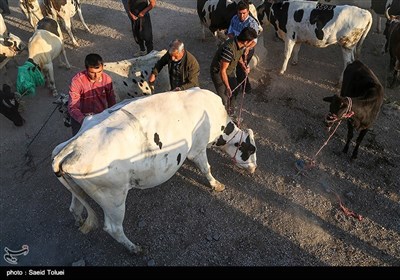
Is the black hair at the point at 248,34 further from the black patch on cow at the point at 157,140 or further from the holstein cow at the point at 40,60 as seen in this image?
the holstein cow at the point at 40,60

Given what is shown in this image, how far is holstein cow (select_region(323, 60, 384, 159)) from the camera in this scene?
5.79 metres

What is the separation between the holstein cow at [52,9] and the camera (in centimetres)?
930

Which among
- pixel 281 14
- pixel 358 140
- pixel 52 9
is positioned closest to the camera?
pixel 358 140

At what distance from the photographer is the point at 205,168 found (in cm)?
589

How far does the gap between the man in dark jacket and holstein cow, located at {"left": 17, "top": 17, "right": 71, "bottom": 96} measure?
3.18 meters

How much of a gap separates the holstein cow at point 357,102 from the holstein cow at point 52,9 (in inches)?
288

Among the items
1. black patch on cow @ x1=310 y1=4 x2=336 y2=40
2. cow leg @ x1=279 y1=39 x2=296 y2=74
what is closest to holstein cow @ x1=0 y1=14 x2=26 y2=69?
cow leg @ x1=279 y1=39 x2=296 y2=74

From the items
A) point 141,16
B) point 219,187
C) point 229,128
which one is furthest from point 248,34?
point 141,16

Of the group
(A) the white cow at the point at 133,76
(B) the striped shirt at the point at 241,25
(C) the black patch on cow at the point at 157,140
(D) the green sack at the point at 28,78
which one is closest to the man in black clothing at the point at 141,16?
(A) the white cow at the point at 133,76

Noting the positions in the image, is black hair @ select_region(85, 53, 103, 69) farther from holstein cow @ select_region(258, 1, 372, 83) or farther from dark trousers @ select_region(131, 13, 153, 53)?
holstein cow @ select_region(258, 1, 372, 83)

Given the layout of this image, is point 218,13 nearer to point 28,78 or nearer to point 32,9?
point 28,78

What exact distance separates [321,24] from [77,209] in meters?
6.29
